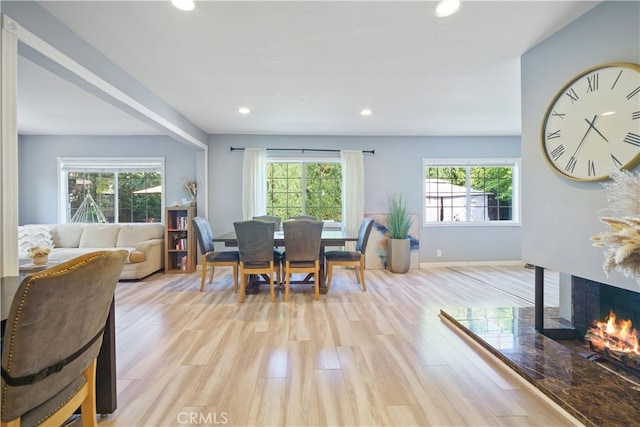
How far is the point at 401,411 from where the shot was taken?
1521mm

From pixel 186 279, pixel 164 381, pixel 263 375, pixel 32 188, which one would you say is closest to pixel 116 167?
pixel 32 188

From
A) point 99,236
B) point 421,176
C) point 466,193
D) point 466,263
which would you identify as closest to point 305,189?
point 421,176

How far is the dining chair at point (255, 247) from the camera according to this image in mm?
3209

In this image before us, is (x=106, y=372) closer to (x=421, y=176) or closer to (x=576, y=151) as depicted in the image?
(x=576, y=151)

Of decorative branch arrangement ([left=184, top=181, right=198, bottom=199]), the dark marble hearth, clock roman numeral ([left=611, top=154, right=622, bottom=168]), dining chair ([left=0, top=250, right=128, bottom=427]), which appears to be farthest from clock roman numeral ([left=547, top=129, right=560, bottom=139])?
decorative branch arrangement ([left=184, top=181, right=198, bottom=199])

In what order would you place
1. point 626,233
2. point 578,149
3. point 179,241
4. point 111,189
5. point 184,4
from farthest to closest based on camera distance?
point 111,189 < point 179,241 < point 578,149 < point 184,4 < point 626,233

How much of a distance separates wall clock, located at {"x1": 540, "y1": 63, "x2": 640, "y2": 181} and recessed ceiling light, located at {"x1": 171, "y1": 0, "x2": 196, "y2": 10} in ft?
8.20

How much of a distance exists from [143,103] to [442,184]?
16.0 feet

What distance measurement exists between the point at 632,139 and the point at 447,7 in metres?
1.31

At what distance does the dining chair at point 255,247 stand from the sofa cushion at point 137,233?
2411mm

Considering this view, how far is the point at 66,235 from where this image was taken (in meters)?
4.71

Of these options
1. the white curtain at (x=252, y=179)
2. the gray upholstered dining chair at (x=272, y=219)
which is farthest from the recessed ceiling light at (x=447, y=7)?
the white curtain at (x=252, y=179)

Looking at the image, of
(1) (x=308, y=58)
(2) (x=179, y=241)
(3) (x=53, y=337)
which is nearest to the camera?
(3) (x=53, y=337)

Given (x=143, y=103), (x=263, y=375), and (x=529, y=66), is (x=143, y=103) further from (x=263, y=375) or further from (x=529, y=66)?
(x=529, y=66)
